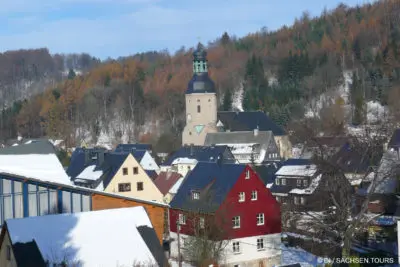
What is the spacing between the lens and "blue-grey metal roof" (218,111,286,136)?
70.4m

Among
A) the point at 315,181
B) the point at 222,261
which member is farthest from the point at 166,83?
the point at 222,261

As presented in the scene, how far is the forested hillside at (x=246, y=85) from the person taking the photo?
87.1 m

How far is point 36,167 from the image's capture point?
88.4 feet

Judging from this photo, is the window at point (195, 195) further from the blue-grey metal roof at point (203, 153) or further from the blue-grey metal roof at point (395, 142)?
the blue-grey metal roof at point (203, 153)

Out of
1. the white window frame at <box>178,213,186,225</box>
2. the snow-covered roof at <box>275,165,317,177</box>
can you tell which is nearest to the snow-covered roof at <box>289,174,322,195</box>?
the snow-covered roof at <box>275,165,317,177</box>

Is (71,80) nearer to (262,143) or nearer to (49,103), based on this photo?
(49,103)

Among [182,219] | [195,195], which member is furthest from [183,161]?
[182,219]

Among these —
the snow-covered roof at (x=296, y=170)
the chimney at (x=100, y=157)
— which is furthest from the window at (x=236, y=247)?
the chimney at (x=100, y=157)

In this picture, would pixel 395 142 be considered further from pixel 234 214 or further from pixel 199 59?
pixel 199 59

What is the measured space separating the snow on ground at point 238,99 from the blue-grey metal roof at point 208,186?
215 feet

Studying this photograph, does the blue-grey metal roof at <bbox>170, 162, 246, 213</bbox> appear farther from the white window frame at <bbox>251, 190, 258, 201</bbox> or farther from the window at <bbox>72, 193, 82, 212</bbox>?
the window at <bbox>72, 193, 82, 212</bbox>

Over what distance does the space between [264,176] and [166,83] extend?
75058mm

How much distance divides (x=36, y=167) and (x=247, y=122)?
45.8 m

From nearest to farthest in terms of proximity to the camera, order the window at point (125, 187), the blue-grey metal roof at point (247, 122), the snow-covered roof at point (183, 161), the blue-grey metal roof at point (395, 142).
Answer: the window at point (125, 187) → the blue-grey metal roof at point (395, 142) → the snow-covered roof at point (183, 161) → the blue-grey metal roof at point (247, 122)
